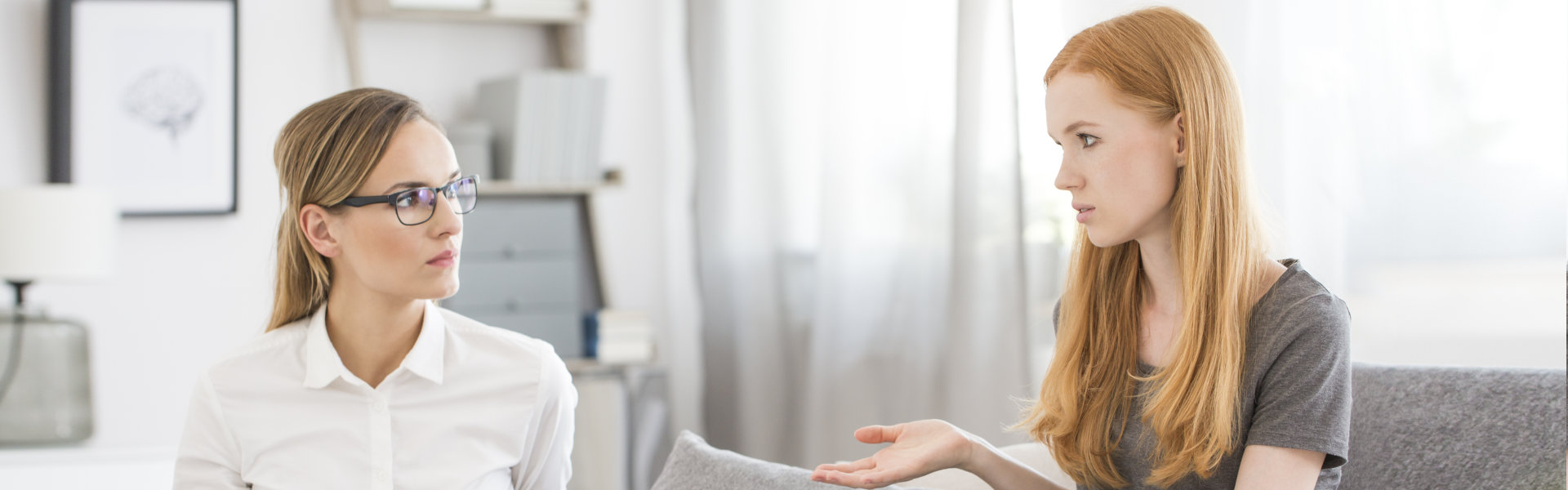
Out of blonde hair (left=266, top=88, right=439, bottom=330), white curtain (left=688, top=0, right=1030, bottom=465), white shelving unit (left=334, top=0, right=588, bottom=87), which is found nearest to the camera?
blonde hair (left=266, top=88, right=439, bottom=330)

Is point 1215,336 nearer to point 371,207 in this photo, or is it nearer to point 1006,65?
point 371,207

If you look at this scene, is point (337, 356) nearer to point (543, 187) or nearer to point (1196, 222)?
point (1196, 222)

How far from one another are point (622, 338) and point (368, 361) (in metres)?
1.72

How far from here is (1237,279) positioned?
1074 mm

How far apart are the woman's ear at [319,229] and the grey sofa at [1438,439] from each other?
438mm

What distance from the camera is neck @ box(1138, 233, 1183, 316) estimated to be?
117 centimetres

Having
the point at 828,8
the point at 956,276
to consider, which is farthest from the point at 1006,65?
the point at 828,8

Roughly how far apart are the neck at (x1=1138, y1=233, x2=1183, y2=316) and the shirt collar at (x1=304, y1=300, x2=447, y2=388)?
0.76m

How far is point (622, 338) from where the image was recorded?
9.92ft

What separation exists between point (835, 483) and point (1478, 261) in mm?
994

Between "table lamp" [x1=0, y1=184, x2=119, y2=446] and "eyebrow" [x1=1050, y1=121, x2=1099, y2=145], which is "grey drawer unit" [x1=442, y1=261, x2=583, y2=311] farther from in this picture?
"eyebrow" [x1=1050, y1=121, x2=1099, y2=145]

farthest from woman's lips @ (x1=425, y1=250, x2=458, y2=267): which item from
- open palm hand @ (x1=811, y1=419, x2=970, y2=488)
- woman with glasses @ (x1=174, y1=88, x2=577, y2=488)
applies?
open palm hand @ (x1=811, y1=419, x2=970, y2=488)

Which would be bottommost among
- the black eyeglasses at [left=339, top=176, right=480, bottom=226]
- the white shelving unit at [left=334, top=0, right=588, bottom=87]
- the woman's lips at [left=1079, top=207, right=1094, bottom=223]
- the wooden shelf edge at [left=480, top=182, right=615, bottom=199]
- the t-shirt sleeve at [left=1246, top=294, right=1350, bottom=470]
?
the t-shirt sleeve at [left=1246, top=294, right=1350, bottom=470]

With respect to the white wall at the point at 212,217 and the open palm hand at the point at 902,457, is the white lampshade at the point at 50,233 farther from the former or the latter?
the open palm hand at the point at 902,457
